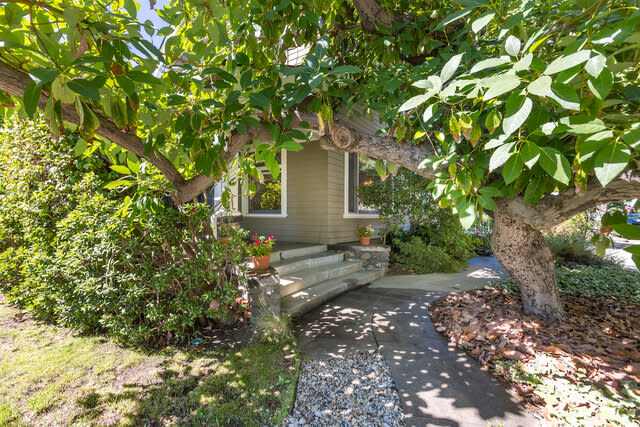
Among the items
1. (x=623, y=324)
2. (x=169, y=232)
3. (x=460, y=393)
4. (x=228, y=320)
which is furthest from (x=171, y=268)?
(x=623, y=324)

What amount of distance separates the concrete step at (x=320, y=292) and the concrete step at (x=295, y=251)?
979mm

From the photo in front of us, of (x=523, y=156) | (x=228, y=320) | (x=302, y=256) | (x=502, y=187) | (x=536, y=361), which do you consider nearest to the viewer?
(x=523, y=156)

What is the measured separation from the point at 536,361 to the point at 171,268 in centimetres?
367

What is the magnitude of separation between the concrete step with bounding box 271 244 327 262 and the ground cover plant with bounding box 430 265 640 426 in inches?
114

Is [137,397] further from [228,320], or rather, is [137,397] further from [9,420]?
[228,320]

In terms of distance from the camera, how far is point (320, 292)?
445cm

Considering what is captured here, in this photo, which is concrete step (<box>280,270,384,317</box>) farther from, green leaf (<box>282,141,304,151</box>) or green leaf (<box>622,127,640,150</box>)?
green leaf (<box>622,127,640,150</box>)

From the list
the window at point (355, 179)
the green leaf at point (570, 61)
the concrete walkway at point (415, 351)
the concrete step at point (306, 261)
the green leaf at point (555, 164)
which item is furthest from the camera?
the window at point (355, 179)

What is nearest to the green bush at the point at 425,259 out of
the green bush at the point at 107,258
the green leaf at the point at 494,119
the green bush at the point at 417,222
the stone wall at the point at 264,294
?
the green bush at the point at 417,222

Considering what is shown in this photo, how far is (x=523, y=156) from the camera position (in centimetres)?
94

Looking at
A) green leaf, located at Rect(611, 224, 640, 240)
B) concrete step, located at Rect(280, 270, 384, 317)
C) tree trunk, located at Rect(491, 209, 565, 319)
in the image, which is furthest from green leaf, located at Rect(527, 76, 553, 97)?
concrete step, located at Rect(280, 270, 384, 317)

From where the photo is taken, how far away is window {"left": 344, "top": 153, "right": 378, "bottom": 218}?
A: 23.5ft

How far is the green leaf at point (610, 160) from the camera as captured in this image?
796 mm

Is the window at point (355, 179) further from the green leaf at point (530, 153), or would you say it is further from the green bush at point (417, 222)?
the green leaf at point (530, 153)
